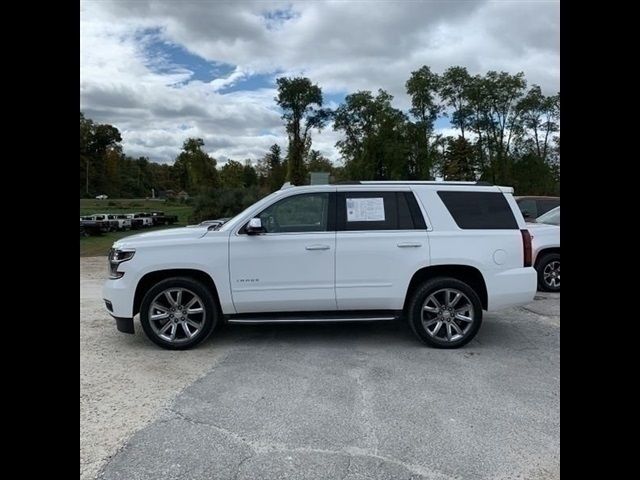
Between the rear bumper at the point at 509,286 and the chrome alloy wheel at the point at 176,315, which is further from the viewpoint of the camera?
the rear bumper at the point at 509,286

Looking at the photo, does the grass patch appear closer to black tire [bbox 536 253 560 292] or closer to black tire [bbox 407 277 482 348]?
black tire [bbox 407 277 482 348]

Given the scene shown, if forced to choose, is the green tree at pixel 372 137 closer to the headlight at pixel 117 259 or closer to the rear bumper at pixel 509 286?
the rear bumper at pixel 509 286

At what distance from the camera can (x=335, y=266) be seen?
17.2 ft

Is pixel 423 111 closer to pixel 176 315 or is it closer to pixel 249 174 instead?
pixel 249 174

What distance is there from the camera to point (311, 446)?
10.3 ft

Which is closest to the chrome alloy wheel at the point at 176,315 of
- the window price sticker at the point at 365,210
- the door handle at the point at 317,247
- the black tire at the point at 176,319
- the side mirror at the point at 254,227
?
the black tire at the point at 176,319

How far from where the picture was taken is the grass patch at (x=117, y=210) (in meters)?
14.0

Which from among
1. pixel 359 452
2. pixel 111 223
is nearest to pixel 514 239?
pixel 359 452

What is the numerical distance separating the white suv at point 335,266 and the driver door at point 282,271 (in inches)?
0.4

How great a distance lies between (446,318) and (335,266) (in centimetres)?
143

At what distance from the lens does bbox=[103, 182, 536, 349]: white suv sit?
5176mm

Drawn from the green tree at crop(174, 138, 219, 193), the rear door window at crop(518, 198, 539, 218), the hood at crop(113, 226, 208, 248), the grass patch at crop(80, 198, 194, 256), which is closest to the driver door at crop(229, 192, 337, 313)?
A: the hood at crop(113, 226, 208, 248)
